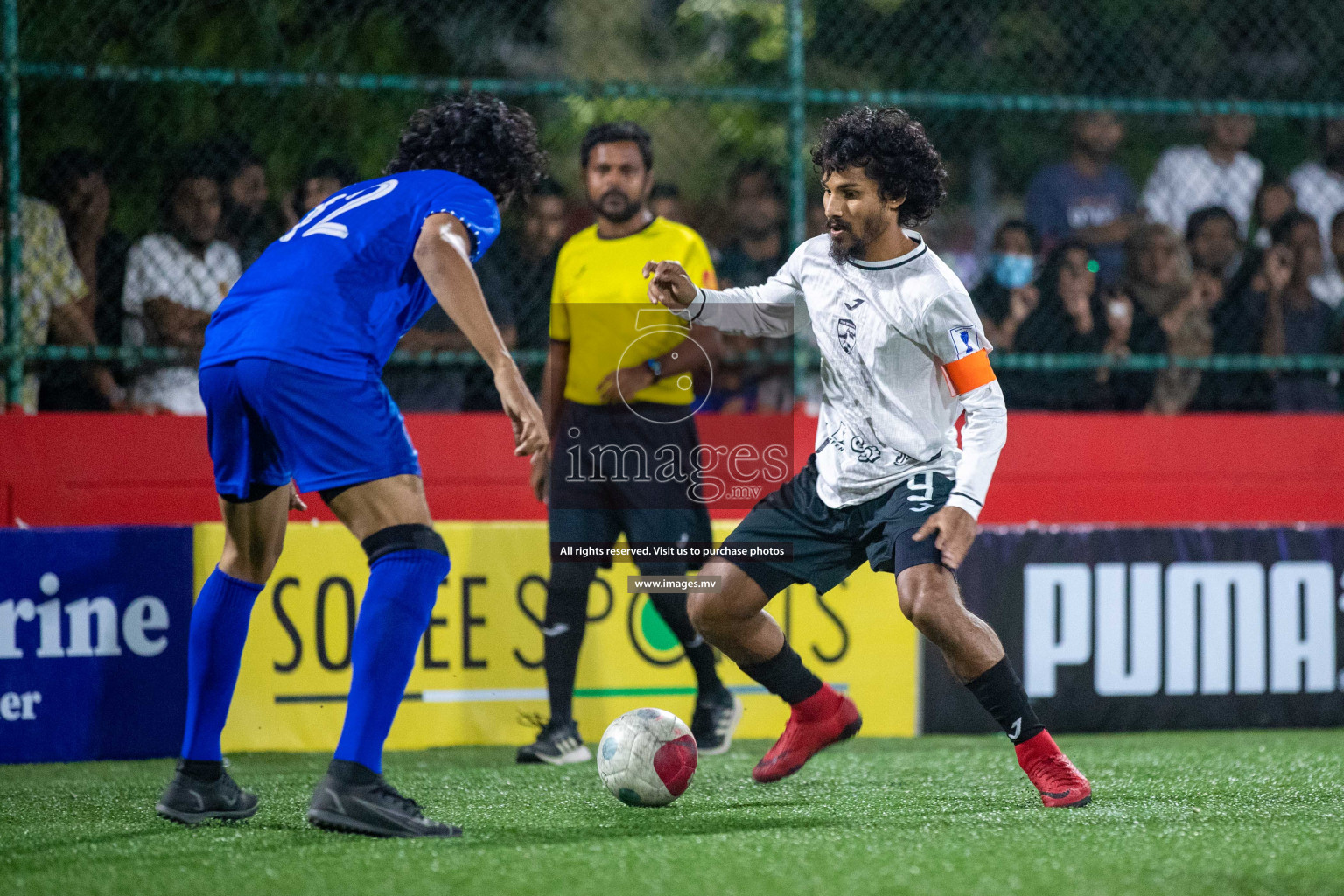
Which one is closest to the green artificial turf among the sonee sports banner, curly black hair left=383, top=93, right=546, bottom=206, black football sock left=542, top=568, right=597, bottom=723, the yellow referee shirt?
black football sock left=542, top=568, right=597, bottom=723

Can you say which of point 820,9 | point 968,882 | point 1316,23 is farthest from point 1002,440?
point 820,9

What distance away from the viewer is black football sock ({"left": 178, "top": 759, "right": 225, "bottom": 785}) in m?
3.80

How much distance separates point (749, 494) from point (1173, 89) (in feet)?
22.7

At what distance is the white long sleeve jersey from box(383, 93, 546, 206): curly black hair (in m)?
0.67

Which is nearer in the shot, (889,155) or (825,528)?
(889,155)

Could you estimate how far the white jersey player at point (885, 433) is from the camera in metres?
3.88

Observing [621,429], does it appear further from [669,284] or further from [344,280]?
[344,280]

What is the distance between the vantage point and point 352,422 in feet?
11.5

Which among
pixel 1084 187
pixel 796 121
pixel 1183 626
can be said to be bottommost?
pixel 1183 626

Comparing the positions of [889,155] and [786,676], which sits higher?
[889,155]

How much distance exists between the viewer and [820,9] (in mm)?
9344

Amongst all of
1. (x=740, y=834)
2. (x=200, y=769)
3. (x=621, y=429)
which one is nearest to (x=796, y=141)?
(x=621, y=429)

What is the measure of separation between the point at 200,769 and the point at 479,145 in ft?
5.86

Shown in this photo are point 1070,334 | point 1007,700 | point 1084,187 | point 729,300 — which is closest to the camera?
point 1007,700
